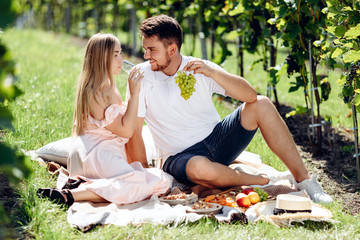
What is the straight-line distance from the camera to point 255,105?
3383 mm

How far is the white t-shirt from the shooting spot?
3486 millimetres

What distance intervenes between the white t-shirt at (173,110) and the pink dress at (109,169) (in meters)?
0.25

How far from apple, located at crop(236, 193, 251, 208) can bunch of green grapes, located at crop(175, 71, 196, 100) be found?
811 millimetres

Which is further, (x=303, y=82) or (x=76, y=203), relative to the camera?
(x=303, y=82)

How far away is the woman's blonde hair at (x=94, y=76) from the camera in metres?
3.25

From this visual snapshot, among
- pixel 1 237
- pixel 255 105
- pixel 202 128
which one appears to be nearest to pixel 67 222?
pixel 1 237

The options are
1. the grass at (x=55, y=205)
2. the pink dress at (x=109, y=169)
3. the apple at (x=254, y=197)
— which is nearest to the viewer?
the grass at (x=55, y=205)

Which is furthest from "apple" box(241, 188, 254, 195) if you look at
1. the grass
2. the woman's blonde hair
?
the woman's blonde hair

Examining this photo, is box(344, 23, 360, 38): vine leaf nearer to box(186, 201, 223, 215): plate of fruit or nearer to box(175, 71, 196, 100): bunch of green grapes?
box(175, 71, 196, 100): bunch of green grapes

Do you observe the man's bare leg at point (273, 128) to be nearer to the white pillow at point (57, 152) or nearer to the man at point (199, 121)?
the man at point (199, 121)

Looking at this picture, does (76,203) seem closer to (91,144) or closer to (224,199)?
(91,144)

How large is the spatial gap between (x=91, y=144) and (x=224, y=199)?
→ 992 millimetres

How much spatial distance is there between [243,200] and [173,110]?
84 centimetres

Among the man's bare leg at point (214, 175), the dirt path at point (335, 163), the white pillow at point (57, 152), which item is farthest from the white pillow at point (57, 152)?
the dirt path at point (335, 163)
